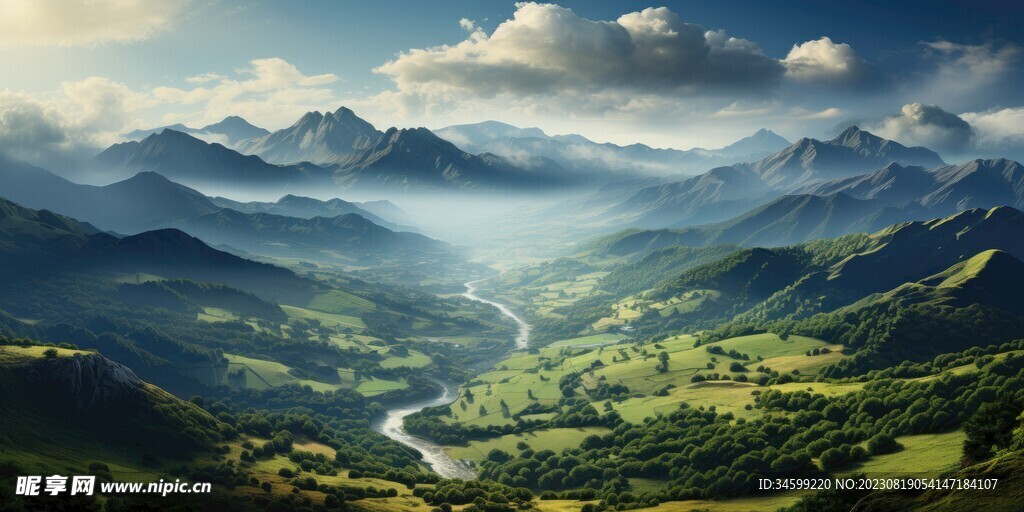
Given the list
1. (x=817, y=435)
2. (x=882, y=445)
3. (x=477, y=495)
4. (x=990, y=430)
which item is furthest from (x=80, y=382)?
(x=990, y=430)

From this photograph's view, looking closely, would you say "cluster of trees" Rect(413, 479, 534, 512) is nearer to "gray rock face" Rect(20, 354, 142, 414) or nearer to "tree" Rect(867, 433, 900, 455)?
"tree" Rect(867, 433, 900, 455)

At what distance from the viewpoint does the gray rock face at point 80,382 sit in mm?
161000

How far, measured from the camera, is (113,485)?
121 m

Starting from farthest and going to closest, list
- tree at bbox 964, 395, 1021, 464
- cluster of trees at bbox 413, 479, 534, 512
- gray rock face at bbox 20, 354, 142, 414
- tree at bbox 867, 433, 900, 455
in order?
gray rock face at bbox 20, 354, 142, 414 < cluster of trees at bbox 413, 479, 534, 512 < tree at bbox 867, 433, 900, 455 < tree at bbox 964, 395, 1021, 464

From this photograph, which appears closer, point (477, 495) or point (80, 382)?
→ point (477, 495)

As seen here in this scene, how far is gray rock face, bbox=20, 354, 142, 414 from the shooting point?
161000mm

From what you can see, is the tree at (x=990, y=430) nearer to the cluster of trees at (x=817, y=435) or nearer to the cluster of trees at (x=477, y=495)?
the cluster of trees at (x=817, y=435)

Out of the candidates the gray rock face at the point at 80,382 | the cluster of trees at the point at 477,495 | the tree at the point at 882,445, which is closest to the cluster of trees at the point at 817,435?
the tree at the point at 882,445

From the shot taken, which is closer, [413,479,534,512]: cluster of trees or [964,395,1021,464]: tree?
[964,395,1021,464]: tree

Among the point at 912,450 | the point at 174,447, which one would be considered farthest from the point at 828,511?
the point at 174,447

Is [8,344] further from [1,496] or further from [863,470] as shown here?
[863,470]

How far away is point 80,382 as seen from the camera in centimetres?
16612

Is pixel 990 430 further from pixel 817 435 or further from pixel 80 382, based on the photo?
pixel 80 382

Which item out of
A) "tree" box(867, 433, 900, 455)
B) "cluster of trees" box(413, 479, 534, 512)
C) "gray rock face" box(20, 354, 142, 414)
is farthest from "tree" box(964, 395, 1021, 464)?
"gray rock face" box(20, 354, 142, 414)
